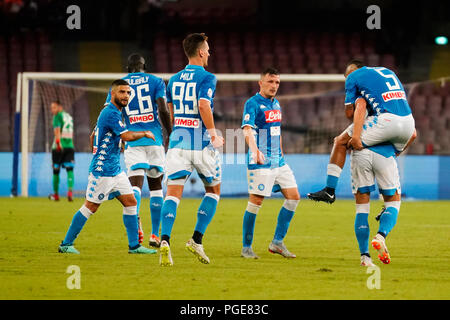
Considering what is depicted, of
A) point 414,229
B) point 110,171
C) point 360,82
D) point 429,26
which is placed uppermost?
point 429,26

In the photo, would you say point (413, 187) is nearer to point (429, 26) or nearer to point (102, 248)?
point (429, 26)

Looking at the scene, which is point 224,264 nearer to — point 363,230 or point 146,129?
point 363,230

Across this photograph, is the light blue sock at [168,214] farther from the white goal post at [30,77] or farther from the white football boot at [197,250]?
the white goal post at [30,77]

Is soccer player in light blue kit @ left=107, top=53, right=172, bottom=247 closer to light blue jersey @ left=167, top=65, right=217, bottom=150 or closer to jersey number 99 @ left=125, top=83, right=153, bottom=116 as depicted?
jersey number 99 @ left=125, top=83, right=153, bottom=116

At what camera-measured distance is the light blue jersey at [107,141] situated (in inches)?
305

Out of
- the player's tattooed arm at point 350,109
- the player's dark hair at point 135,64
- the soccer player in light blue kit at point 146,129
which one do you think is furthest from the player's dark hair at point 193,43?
the player's dark hair at point 135,64

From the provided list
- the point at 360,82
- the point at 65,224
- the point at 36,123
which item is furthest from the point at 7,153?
the point at 360,82

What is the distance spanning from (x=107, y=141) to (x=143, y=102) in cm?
104

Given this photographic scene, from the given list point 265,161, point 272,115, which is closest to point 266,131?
point 272,115

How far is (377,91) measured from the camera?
6.95 meters
